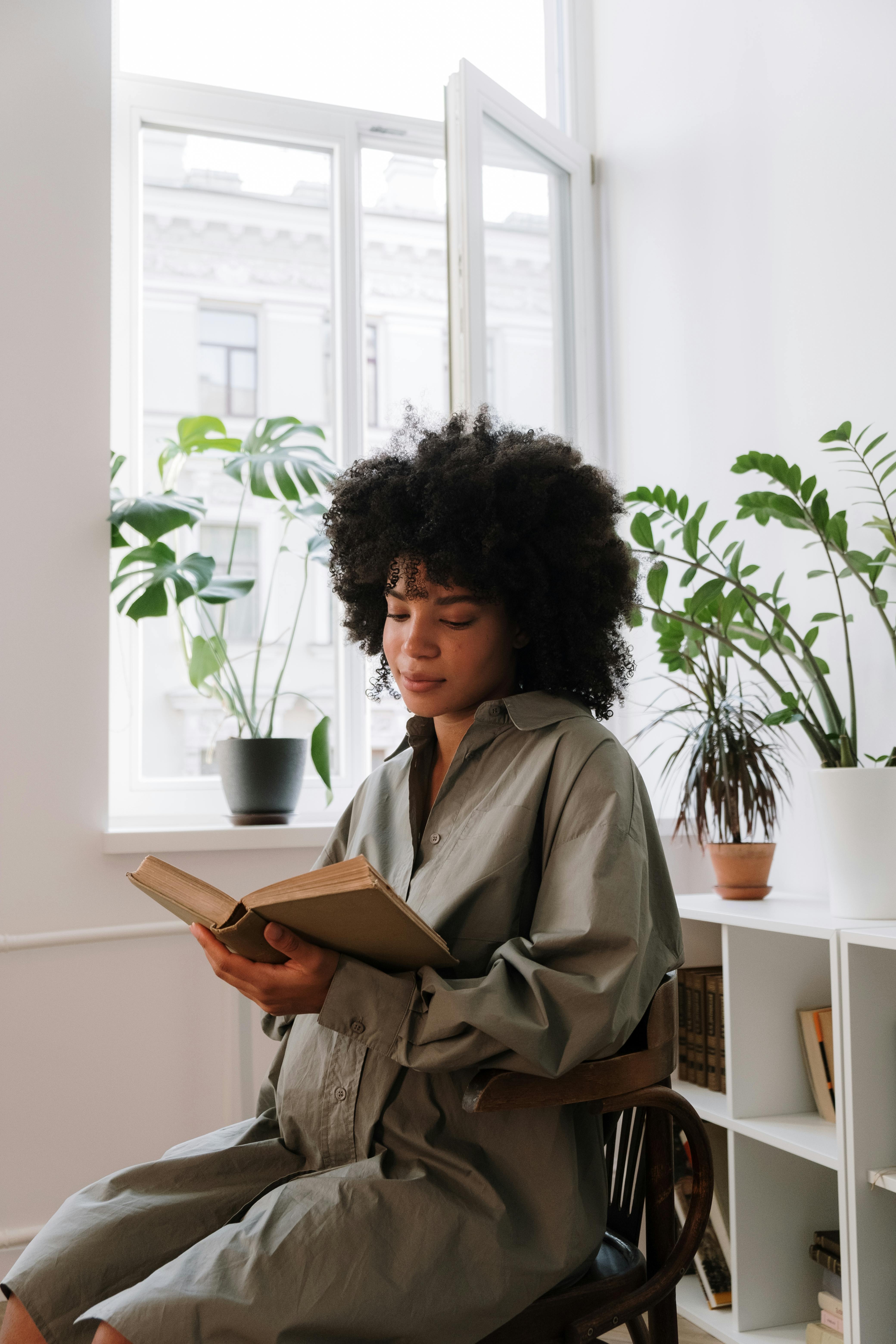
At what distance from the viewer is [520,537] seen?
1237 mm

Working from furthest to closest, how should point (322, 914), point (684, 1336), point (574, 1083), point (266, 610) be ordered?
point (266, 610) < point (684, 1336) < point (574, 1083) < point (322, 914)

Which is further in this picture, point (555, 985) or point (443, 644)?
point (443, 644)

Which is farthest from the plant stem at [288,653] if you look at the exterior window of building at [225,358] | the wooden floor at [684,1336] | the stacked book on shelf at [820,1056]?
the wooden floor at [684,1336]

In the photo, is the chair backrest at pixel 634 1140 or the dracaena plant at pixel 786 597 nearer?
the chair backrest at pixel 634 1140

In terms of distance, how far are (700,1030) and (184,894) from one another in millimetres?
1376

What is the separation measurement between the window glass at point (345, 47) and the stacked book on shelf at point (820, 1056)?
238cm

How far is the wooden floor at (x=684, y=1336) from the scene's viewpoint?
6.19 ft

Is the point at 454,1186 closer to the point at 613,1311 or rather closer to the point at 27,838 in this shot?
the point at 613,1311

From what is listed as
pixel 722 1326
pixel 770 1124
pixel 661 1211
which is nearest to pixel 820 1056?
pixel 770 1124

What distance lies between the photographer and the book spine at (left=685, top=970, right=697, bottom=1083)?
2078 millimetres

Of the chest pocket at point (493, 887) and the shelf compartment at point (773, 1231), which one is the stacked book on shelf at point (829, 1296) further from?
the chest pocket at point (493, 887)

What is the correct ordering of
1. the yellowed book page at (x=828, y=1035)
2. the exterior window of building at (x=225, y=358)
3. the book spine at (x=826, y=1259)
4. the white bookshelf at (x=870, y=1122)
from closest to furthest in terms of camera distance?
the white bookshelf at (x=870, y=1122) → the book spine at (x=826, y=1259) → the yellowed book page at (x=828, y=1035) → the exterior window of building at (x=225, y=358)

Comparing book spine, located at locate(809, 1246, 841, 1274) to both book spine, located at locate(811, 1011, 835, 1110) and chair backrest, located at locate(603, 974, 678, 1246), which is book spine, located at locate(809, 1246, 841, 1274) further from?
chair backrest, located at locate(603, 974, 678, 1246)

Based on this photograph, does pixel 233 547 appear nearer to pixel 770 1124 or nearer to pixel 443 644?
pixel 443 644
